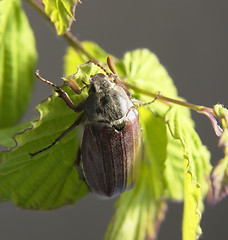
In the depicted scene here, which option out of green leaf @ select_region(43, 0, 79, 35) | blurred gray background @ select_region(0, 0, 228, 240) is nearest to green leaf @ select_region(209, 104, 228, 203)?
green leaf @ select_region(43, 0, 79, 35)

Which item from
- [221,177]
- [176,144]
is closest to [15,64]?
[176,144]

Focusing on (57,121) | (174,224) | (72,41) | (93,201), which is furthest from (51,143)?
(174,224)

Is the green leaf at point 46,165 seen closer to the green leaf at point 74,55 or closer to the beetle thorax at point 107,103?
A: the beetle thorax at point 107,103

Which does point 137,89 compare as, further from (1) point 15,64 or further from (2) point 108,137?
(1) point 15,64

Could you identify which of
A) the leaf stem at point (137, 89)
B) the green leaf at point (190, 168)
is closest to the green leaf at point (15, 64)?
the leaf stem at point (137, 89)

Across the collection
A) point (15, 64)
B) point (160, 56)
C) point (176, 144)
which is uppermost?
point (15, 64)

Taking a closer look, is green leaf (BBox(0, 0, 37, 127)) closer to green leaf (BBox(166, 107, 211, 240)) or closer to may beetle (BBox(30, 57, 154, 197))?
may beetle (BBox(30, 57, 154, 197))
